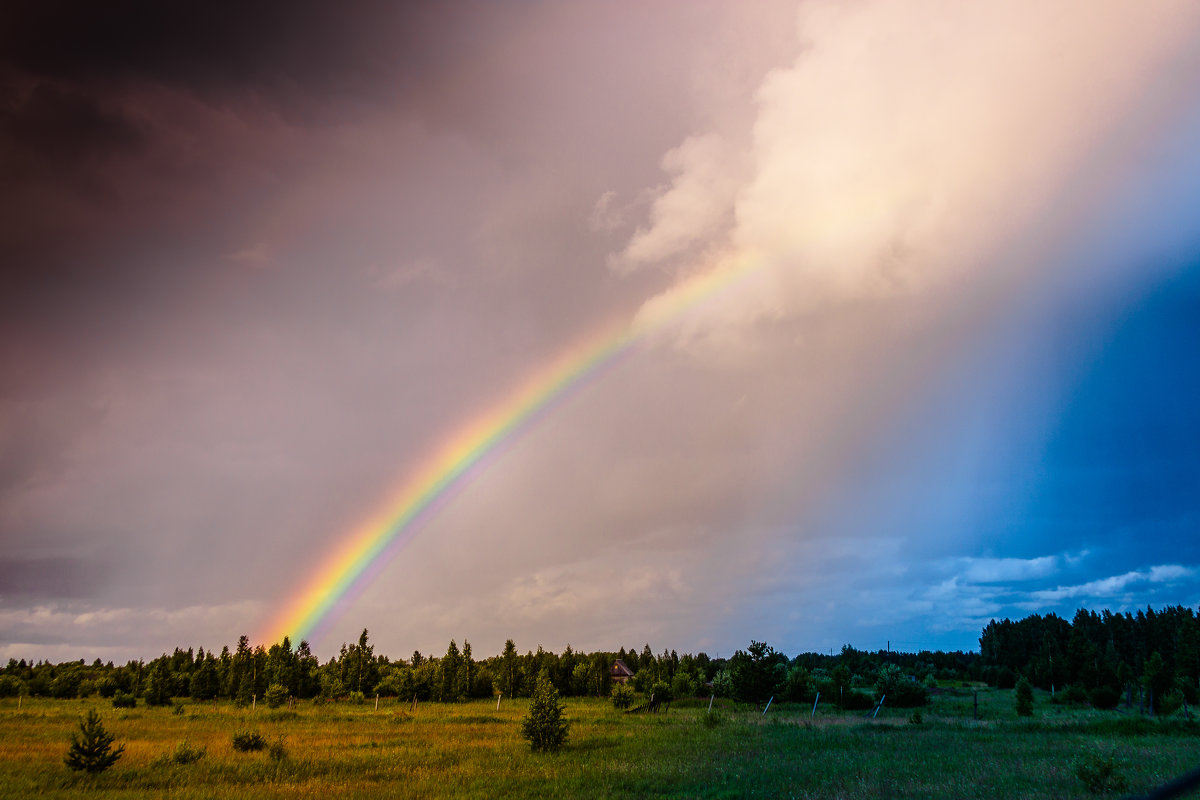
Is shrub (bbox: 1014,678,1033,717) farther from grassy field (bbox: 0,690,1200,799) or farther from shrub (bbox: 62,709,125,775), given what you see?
shrub (bbox: 62,709,125,775)

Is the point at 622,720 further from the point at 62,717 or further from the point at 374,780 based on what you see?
the point at 62,717

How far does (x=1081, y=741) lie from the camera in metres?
30.1

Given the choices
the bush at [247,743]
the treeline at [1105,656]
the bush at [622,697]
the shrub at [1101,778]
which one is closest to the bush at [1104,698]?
the treeline at [1105,656]

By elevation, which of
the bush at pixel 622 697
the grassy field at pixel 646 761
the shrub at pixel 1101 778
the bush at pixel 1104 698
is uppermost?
the shrub at pixel 1101 778

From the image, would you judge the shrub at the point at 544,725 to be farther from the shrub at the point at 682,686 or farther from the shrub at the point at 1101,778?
the shrub at the point at 682,686

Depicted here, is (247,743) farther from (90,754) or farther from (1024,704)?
(1024,704)

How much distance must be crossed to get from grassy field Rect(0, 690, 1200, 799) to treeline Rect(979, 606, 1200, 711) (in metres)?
34.2

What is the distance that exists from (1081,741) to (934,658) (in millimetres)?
185958

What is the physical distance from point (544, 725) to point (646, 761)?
5489 mm

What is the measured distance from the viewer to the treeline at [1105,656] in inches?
2557

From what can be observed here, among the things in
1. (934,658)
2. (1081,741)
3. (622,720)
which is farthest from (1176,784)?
(934,658)

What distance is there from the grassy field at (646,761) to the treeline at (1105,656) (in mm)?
34203

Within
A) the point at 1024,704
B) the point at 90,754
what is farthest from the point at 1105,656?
the point at 90,754

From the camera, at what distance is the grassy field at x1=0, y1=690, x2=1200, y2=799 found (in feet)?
66.1
